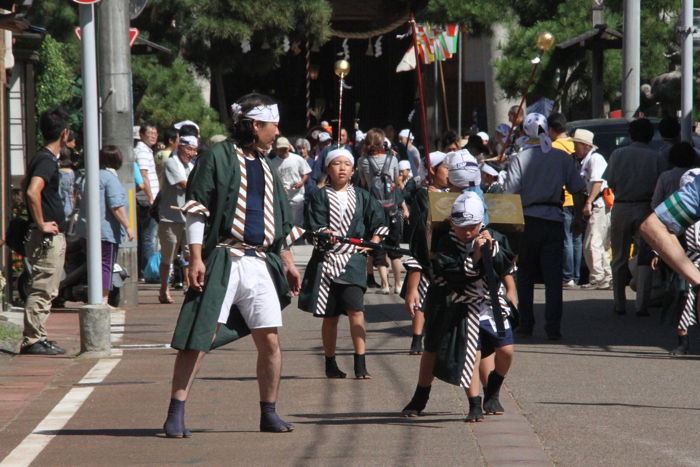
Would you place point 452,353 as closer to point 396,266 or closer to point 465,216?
point 465,216

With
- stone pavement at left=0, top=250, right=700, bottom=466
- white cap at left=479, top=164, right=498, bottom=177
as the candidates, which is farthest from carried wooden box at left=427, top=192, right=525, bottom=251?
white cap at left=479, top=164, right=498, bottom=177

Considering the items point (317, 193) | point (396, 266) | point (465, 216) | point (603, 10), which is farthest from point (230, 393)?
point (603, 10)

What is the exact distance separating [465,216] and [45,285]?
4379mm

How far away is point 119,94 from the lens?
47.9ft

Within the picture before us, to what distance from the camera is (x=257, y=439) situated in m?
7.28

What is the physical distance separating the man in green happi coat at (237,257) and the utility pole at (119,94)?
23.5 feet

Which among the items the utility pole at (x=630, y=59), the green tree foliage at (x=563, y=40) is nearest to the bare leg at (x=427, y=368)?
the utility pole at (x=630, y=59)

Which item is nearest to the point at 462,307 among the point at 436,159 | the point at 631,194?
the point at 436,159

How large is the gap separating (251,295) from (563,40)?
14.8 meters

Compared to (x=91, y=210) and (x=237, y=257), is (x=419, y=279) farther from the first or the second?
(x=237, y=257)

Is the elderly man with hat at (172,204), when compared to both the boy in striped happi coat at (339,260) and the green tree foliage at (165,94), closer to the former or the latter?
the boy in striped happi coat at (339,260)

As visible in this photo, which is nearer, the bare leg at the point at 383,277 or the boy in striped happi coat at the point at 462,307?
the boy in striped happi coat at the point at 462,307

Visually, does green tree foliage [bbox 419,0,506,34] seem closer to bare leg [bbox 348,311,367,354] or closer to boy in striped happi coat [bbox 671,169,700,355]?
boy in striped happi coat [bbox 671,169,700,355]

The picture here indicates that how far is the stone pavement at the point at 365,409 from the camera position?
6.86 m
